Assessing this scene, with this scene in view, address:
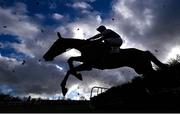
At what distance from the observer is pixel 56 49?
582 inches

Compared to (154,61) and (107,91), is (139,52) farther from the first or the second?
(107,91)

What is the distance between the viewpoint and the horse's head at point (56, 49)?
14727mm

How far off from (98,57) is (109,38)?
0.95m

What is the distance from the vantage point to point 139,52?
15.0 m

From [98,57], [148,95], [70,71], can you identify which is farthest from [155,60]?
[70,71]

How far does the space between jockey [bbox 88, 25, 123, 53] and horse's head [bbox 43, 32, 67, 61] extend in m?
1.30

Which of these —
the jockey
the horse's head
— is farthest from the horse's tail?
the horse's head

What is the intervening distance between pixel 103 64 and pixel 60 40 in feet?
7.17

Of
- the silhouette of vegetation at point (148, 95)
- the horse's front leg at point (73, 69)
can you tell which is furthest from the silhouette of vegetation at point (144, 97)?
the horse's front leg at point (73, 69)

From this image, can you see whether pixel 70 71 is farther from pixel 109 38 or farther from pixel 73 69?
pixel 109 38

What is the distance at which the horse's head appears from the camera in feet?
48.3

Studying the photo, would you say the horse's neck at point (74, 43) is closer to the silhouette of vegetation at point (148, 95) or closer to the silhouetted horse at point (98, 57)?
the silhouetted horse at point (98, 57)

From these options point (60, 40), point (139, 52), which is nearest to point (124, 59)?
point (139, 52)

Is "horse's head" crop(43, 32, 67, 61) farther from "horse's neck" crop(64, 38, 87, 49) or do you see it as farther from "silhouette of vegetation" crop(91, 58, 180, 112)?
"silhouette of vegetation" crop(91, 58, 180, 112)
